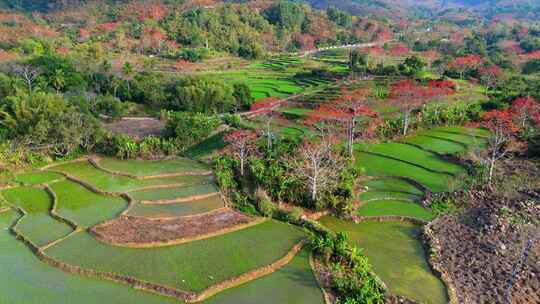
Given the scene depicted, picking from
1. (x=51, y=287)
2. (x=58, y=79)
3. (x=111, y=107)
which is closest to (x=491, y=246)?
(x=51, y=287)

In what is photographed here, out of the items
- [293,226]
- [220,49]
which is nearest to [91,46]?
[220,49]

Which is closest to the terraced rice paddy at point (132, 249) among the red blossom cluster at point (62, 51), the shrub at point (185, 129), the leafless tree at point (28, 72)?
the shrub at point (185, 129)

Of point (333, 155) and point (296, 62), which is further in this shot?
point (296, 62)

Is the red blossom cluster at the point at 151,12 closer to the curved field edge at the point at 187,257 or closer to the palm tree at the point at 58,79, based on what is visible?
the palm tree at the point at 58,79

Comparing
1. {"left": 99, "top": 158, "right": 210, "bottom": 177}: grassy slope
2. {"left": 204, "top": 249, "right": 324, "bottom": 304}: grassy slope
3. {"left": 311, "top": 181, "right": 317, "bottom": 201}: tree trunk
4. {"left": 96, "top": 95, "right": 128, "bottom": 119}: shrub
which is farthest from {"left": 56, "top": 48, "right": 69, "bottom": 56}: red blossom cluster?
{"left": 204, "top": 249, "right": 324, "bottom": 304}: grassy slope

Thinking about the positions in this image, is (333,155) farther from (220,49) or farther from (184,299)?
(220,49)

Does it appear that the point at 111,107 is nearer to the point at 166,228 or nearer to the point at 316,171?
the point at 166,228
